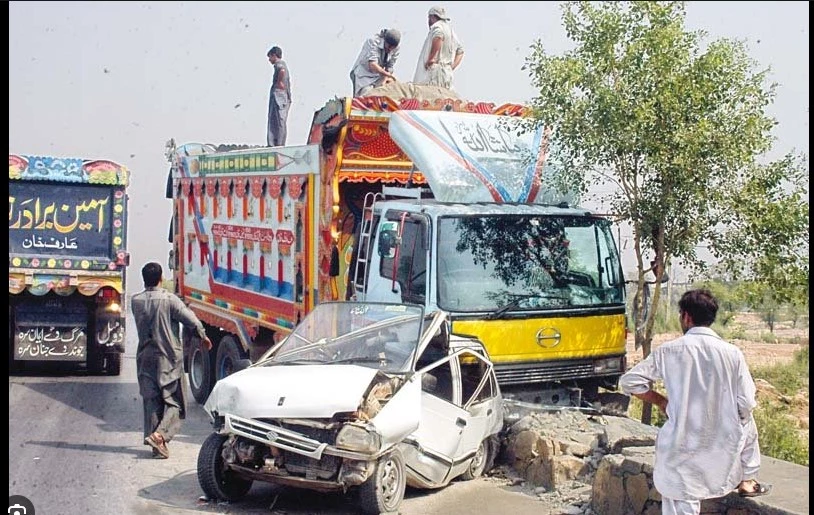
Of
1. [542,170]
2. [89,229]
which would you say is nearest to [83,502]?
[542,170]

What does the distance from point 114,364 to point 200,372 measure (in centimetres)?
251

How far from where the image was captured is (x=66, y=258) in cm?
1448

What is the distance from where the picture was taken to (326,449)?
22.2ft

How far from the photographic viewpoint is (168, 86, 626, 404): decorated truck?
8883 millimetres

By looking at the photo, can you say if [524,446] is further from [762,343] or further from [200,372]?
[762,343]

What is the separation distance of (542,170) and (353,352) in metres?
3.02

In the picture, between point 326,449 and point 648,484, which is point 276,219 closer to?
point 326,449

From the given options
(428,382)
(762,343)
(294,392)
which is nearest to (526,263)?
(428,382)

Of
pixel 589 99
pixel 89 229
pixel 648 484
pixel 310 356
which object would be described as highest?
pixel 589 99

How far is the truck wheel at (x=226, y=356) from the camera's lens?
12.3 m

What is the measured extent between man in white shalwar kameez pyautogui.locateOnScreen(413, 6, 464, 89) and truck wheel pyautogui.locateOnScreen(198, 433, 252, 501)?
17.9 ft

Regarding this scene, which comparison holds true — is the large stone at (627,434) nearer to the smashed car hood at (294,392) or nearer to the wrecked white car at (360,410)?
the wrecked white car at (360,410)

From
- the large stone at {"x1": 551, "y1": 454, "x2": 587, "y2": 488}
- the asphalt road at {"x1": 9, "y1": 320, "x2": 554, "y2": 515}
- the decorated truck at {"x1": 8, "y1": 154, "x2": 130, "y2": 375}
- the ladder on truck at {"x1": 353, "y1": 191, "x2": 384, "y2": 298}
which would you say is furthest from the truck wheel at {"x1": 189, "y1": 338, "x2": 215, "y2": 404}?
the large stone at {"x1": 551, "y1": 454, "x2": 587, "y2": 488}

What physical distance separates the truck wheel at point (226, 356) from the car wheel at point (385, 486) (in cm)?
→ 530
